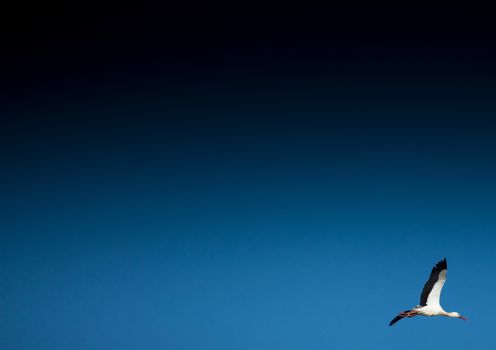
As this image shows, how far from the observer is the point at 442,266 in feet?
70.7

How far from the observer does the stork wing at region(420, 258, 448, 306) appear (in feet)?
70.9

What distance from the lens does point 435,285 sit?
2195 cm

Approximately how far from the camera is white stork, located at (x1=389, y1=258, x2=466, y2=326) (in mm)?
21656

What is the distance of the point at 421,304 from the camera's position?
888 inches

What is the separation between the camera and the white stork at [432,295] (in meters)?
21.7

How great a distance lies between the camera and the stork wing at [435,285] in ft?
70.9

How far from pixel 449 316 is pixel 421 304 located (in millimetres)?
1732

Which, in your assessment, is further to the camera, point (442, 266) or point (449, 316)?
point (449, 316)

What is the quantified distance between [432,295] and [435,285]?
0.53 m

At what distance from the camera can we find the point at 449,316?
76.6ft

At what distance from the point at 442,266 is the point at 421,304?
2.02 meters

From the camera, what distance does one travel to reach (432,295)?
22.2 m

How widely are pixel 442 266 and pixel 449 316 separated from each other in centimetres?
309
